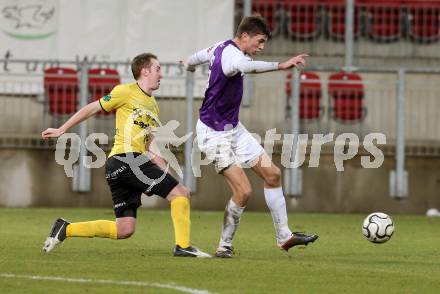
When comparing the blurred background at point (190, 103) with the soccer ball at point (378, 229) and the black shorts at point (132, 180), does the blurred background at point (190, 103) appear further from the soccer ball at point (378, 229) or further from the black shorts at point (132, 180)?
the black shorts at point (132, 180)

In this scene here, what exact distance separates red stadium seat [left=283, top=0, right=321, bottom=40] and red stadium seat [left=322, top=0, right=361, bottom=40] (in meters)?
0.18

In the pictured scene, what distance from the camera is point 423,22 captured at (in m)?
22.3

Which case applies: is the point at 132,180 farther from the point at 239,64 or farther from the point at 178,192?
the point at 239,64

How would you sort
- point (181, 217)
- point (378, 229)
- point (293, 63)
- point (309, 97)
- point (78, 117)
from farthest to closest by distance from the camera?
point (309, 97) → point (378, 229) → point (181, 217) → point (78, 117) → point (293, 63)

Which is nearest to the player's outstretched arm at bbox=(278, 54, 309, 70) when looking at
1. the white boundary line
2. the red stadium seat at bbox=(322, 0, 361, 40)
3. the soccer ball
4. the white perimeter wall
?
the white boundary line

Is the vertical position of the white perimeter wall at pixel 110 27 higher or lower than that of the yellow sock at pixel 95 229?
higher

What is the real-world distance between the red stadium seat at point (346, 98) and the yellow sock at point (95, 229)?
8899 millimetres

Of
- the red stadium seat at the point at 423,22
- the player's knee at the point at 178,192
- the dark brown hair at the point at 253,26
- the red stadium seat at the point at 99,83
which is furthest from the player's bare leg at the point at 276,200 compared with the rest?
the red stadium seat at the point at 423,22

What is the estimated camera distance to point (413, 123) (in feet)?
66.1

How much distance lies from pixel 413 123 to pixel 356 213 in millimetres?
1623

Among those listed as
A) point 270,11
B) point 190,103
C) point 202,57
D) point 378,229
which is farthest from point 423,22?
point 202,57

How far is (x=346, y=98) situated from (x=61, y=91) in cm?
427

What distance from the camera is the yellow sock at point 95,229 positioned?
11445 mm

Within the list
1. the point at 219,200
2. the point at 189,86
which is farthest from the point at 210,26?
the point at 219,200
